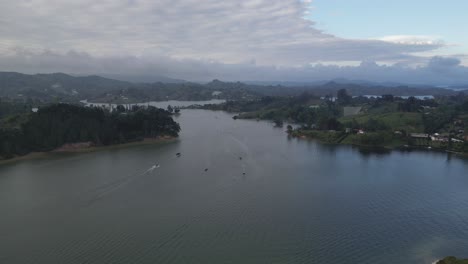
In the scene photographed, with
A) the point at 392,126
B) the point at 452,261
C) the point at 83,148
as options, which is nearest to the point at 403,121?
the point at 392,126

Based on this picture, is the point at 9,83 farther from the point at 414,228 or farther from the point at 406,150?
the point at 414,228

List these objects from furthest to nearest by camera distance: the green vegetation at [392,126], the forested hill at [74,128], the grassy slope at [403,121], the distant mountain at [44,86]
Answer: the distant mountain at [44,86] → the grassy slope at [403,121] → the green vegetation at [392,126] → the forested hill at [74,128]

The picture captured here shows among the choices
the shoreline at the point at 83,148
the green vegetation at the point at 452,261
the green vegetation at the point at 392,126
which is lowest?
the green vegetation at the point at 452,261

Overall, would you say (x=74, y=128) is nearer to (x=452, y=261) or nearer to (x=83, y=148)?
(x=83, y=148)

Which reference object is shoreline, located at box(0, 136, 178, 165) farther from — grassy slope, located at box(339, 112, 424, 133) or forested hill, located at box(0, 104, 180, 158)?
grassy slope, located at box(339, 112, 424, 133)

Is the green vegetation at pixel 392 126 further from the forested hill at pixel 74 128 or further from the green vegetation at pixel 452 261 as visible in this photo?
the green vegetation at pixel 452 261

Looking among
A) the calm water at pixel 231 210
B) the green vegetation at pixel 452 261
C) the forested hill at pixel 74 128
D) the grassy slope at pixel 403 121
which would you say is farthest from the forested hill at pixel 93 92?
the green vegetation at pixel 452 261
